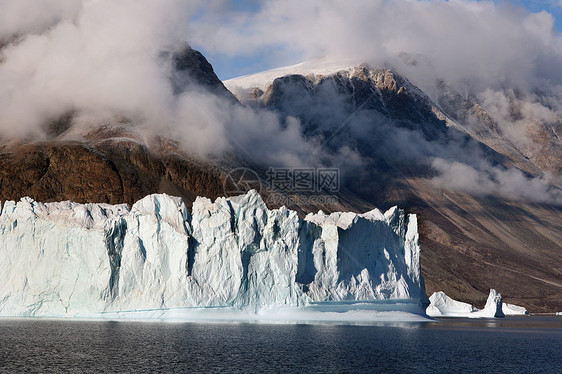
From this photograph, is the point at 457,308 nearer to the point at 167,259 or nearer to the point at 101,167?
the point at 167,259

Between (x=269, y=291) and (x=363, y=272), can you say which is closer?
(x=269, y=291)

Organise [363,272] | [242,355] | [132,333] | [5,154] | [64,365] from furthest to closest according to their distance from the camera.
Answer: [5,154]
[363,272]
[132,333]
[242,355]
[64,365]

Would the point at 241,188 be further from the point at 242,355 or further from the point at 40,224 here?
the point at 242,355

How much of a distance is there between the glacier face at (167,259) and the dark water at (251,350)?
9.27 feet

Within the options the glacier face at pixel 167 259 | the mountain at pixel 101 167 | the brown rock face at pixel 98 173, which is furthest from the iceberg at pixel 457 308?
the brown rock face at pixel 98 173

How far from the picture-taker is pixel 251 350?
47219 millimetres

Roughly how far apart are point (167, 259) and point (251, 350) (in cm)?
1564

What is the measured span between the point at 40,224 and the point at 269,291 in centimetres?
2196

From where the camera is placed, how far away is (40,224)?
6222 cm

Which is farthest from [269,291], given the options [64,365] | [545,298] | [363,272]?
[545,298]

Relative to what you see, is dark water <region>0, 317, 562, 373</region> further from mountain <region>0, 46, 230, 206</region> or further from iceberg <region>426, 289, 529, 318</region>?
mountain <region>0, 46, 230, 206</region>

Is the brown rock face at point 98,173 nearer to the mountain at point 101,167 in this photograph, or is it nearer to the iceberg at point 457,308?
the mountain at point 101,167

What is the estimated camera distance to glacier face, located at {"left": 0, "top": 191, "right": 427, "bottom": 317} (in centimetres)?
→ 5906

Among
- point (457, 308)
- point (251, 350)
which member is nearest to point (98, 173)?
point (457, 308)
